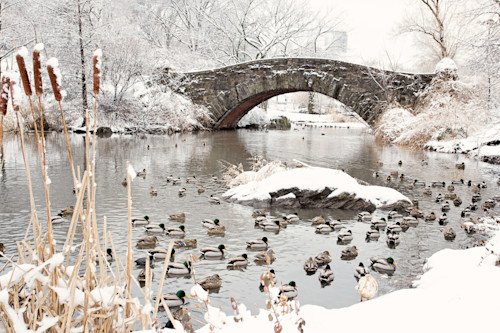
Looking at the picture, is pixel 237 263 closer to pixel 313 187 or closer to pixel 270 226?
pixel 270 226

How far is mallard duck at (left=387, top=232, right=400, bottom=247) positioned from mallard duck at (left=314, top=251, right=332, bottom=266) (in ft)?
3.84

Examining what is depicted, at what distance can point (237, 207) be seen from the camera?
25.1 ft

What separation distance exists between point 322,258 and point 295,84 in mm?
15744

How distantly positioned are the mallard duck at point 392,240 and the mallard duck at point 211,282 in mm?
2610

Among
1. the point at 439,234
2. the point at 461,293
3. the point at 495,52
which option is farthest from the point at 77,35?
the point at 461,293

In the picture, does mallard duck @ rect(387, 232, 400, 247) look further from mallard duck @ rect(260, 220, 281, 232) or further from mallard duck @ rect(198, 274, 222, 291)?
mallard duck @ rect(198, 274, 222, 291)

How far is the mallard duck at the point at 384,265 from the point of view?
4.98m

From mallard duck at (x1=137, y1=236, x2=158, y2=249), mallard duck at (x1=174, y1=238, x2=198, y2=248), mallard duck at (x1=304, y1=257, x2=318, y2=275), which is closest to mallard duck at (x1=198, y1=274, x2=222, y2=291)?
mallard duck at (x1=304, y1=257, x2=318, y2=275)

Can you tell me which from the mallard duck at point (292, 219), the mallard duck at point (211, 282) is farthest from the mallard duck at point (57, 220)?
the mallard duck at point (292, 219)

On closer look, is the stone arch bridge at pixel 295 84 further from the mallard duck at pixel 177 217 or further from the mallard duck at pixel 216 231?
the mallard duck at pixel 216 231

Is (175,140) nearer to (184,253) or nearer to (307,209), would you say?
(307,209)

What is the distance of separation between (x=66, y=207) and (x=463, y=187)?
7907mm

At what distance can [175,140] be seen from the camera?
17.6m

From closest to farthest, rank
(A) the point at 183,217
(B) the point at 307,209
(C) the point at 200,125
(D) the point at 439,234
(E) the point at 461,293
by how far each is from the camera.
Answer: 1. (E) the point at 461,293
2. (D) the point at 439,234
3. (A) the point at 183,217
4. (B) the point at 307,209
5. (C) the point at 200,125
